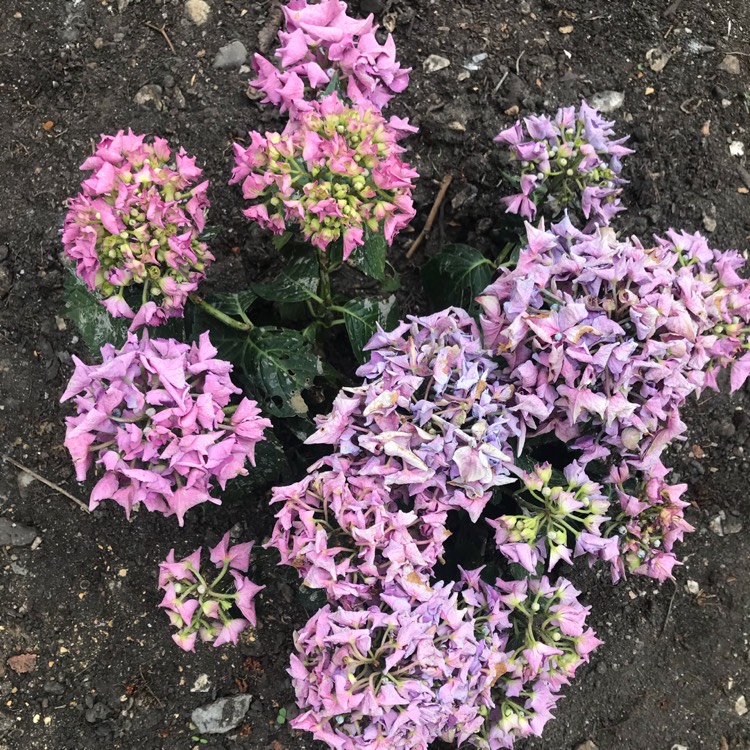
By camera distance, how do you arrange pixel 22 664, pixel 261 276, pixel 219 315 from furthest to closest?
pixel 261 276
pixel 22 664
pixel 219 315

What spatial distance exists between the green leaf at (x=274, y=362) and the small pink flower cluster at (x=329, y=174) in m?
0.33

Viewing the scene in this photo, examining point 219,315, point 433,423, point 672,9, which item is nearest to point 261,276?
point 219,315

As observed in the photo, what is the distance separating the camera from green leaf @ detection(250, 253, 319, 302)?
1.73m

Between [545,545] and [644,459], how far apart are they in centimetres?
28

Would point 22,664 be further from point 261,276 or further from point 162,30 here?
point 162,30

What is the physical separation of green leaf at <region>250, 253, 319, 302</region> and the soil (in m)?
0.51

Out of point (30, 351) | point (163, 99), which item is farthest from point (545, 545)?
point (163, 99)

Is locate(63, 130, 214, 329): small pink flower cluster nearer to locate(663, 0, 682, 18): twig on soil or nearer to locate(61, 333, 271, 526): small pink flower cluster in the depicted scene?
locate(61, 333, 271, 526): small pink flower cluster

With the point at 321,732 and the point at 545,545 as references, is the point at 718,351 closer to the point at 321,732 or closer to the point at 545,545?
the point at 545,545

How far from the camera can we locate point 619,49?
253 cm

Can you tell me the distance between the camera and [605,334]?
4.46 ft

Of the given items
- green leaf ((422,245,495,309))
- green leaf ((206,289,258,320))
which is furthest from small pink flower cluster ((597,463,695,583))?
green leaf ((206,289,258,320))

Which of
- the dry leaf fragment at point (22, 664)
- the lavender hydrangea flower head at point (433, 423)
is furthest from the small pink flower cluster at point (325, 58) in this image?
the dry leaf fragment at point (22, 664)

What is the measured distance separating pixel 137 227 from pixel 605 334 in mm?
905
